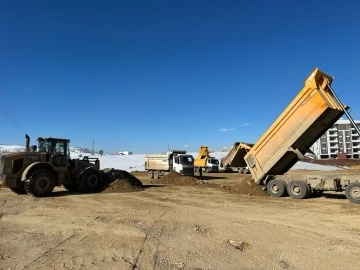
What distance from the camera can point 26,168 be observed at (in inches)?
590

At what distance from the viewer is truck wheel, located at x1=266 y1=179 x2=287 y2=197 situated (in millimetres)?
14640

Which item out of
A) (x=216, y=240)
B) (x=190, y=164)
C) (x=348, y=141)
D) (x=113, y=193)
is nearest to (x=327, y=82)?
(x=216, y=240)

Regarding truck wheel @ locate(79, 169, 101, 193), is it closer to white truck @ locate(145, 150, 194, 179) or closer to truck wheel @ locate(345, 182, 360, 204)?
truck wheel @ locate(345, 182, 360, 204)

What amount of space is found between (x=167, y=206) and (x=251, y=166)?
5.41m

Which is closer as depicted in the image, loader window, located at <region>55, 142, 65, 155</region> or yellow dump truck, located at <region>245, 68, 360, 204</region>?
yellow dump truck, located at <region>245, 68, 360, 204</region>

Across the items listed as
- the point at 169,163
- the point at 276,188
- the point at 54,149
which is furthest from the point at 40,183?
the point at 169,163

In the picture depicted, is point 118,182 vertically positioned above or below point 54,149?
below

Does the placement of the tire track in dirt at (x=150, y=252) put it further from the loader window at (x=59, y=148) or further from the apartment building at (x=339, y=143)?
the apartment building at (x=339, y=143)

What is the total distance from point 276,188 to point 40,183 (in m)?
11.2

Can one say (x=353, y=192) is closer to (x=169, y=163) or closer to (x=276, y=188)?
(x=276, y=188)

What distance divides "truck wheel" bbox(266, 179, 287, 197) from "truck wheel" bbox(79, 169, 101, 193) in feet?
29.3

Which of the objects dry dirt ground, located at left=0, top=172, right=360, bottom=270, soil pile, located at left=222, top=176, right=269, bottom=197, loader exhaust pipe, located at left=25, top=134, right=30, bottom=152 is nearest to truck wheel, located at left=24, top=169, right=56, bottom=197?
loader exhaust pipe, located at left=25, top=134, right=30, bottom=152

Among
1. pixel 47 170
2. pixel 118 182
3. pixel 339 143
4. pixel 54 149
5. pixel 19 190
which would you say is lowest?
pixel 19 190

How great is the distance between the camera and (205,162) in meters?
41.3
